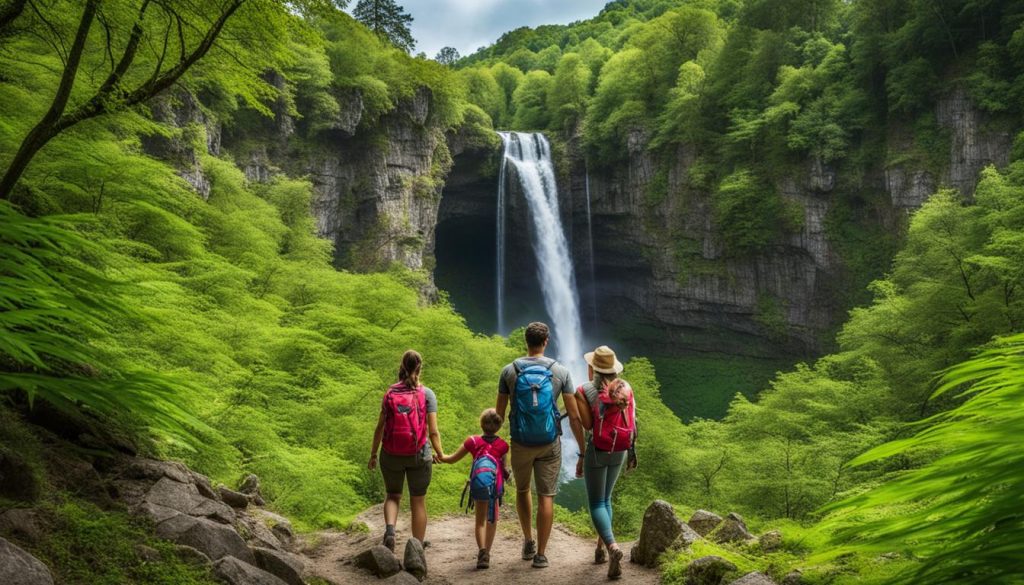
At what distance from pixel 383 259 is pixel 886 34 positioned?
1077 inches

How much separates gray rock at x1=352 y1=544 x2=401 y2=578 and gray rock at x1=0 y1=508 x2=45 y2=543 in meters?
2.96

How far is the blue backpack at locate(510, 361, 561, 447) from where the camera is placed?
16.0 feet

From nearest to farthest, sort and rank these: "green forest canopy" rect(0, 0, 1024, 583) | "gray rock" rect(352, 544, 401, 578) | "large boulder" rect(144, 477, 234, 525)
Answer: "green forest canopy" rect(0, 0, 1024, 583), "large boulder" rect(144, 477, 234, 525), "gray rock" rect(352, 544, 401, 578)

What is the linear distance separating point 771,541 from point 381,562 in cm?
322

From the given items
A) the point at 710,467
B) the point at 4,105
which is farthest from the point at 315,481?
the point at 710,467

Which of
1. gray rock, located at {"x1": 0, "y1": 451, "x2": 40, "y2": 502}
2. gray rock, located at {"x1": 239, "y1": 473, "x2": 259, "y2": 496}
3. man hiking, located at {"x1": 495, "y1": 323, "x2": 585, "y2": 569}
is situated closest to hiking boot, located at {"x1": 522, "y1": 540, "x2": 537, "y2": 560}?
man hiking, located at {"x1": 495, "y1": 323, "x2": 585, "y2": 569}

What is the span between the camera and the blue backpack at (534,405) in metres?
4.89

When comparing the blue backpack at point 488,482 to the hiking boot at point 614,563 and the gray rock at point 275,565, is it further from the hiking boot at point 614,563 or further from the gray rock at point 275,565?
the gray rock at point 275,565

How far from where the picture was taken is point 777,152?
34469 millimetres

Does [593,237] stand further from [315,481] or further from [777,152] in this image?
[315,481]

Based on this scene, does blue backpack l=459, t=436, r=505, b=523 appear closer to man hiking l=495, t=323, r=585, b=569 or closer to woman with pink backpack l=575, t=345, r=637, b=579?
man hiking l=495, t=323, r=585, b=569

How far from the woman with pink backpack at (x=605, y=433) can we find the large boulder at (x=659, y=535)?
0.48m

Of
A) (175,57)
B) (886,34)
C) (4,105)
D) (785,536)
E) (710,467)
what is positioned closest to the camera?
(785,536)

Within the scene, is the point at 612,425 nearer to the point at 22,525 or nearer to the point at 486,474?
the point at 486,474
